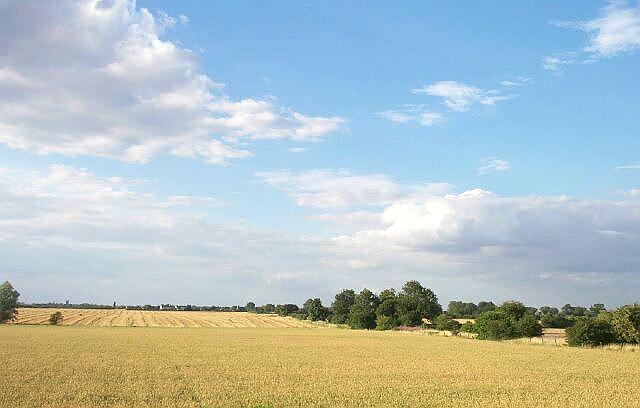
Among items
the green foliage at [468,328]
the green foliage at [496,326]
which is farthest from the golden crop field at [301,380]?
the green foliage at [468,328]

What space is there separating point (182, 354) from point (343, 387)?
24.0 m

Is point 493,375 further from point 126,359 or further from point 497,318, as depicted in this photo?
point 497,318

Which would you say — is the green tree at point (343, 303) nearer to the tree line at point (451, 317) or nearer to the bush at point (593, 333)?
the tree line at point (451, 317)

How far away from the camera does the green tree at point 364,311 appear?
137m

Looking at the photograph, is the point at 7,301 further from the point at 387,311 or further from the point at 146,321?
the point at 387,311

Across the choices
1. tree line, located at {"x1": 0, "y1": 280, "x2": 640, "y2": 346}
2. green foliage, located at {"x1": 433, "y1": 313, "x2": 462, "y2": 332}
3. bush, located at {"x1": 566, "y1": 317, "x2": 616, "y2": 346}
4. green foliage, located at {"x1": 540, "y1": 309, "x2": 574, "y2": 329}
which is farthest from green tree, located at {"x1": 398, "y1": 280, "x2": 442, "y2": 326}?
bush, located at {"x1": 566, "y1": 317, "x2": 616, "y2": 346}

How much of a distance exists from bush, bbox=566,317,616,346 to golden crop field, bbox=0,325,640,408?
19.5 m

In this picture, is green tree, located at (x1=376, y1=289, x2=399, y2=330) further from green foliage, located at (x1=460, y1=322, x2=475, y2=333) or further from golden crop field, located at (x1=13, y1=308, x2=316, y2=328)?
green foliage, located at (x1=460, y1=322, x2=475, y2=333)

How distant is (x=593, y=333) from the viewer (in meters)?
69.2

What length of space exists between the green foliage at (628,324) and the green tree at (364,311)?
73224 mm

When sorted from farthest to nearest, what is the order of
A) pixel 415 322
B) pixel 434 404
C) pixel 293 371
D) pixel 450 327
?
pixel 415 322
pixel 450 327
pixel 293 371
pixel 434 404

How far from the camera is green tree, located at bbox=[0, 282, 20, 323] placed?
115938 millimetres

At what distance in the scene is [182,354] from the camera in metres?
49.0

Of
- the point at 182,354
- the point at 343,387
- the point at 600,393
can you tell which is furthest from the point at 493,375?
the point at 182,354
